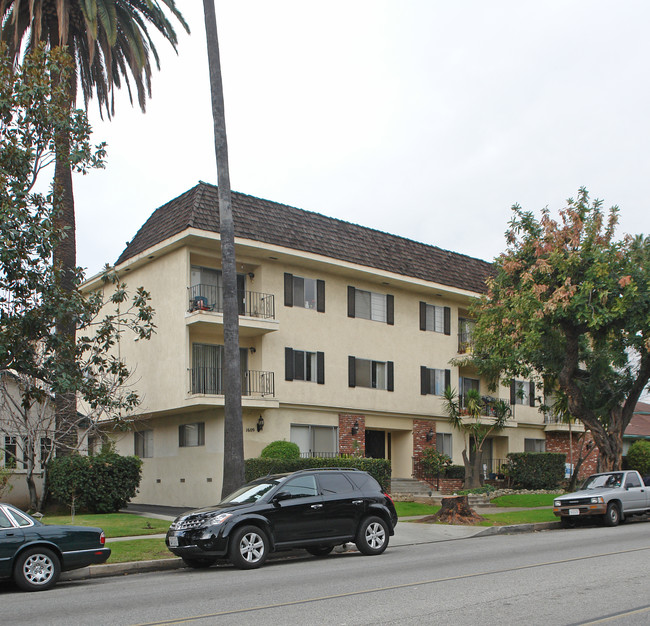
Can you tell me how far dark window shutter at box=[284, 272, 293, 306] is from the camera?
28.8 meters

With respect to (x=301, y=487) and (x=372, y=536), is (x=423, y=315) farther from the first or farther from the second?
(x=301, y=487)

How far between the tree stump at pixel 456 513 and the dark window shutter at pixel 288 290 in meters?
10.4

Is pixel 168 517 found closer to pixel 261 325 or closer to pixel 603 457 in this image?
pixel 261 325

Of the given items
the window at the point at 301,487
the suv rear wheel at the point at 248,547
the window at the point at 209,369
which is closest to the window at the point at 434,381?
the window at the point at 209,369

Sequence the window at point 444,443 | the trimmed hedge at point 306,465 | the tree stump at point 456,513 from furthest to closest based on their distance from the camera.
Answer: the window at point 444,443, the trimmed hedge at point 306,465, the tree stump at point 456,513

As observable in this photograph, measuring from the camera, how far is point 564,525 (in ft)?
71.2

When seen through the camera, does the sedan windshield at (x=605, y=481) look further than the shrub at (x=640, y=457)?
No

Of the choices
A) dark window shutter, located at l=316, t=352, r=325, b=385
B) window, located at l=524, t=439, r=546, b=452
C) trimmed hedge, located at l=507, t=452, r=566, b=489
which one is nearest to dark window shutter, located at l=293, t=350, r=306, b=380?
dark window shutter, located at l=316, t=352, r=325, b=385

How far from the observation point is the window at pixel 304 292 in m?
28.9

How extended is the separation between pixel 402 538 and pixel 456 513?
305 centimetres

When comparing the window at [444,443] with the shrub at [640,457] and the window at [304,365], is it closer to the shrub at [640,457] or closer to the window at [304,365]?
the window at [304,365]

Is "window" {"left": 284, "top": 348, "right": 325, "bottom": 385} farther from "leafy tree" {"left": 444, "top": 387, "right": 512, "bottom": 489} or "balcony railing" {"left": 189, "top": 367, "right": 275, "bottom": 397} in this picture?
"leafy tree" {"left": 444, "top": 387, "right": 512, "bottom": 489}

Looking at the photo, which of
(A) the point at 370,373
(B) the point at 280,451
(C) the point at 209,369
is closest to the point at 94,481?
(C) the point at 209,369

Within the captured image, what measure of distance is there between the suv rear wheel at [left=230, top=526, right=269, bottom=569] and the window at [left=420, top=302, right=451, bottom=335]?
20.9 m
